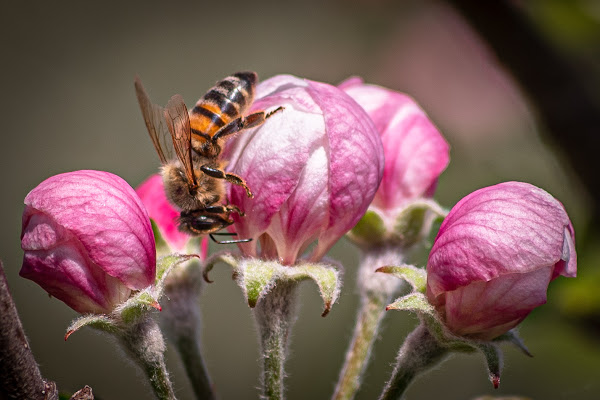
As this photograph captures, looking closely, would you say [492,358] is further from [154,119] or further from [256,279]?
[154,119]

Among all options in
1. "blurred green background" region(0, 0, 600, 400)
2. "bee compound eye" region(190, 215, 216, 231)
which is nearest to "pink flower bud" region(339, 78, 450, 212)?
"blurred green background" region(0, 0, 600, 400)

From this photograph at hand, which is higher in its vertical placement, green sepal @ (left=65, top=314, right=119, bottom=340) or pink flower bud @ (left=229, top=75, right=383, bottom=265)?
pink flower bud @ (left=229, top=75, right=383, bottom=265)

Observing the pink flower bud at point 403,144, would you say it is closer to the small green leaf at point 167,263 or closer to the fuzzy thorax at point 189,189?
the fuzzy thorax at point 189,189

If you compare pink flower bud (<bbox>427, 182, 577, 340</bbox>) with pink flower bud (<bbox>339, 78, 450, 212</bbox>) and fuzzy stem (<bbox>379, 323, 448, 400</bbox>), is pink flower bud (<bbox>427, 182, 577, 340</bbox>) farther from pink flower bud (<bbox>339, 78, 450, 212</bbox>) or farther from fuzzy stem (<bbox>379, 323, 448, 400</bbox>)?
pink flower bud (<bbox>339, 78, 450, 212</bbox>)

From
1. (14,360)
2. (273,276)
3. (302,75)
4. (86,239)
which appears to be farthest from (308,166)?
(302,75)

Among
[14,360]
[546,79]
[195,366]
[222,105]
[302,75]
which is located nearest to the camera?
[14,360]

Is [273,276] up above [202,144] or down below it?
below

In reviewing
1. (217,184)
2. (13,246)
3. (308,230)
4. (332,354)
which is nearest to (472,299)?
(308,230)
